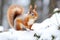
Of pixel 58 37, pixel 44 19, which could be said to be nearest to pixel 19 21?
pixel 44 19

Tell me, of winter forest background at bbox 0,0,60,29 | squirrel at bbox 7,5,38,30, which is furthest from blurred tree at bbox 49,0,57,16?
squirrel at bbox 7,5,38,30

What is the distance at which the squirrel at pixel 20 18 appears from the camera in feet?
6.46

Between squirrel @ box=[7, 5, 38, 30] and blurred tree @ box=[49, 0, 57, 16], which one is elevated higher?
blurred tree @ box=[49, 0, 57, 16]

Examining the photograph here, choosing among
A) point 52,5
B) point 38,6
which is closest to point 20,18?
point 38,6

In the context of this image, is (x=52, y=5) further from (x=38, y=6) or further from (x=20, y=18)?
(x=20, y=18)

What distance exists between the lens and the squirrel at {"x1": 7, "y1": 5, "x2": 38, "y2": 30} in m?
1.97

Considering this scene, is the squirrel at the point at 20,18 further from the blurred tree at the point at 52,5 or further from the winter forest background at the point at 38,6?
the blurred tree at the point at 52,5

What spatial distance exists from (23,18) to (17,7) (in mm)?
154

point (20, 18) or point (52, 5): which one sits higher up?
point (52, 5)

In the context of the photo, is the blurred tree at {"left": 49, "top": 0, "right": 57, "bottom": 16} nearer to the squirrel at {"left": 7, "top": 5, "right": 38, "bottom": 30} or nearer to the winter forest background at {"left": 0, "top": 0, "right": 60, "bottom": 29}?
the winter forest background at {"left": 0, "top": 0, "right": 60, "bottom": 29}

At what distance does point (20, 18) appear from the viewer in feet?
6.50

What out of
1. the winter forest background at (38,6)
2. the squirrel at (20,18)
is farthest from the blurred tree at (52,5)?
the squirrel at (20,18)

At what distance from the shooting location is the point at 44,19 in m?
1.93

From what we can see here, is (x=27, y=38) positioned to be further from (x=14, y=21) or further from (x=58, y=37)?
(x=58, y=37)
